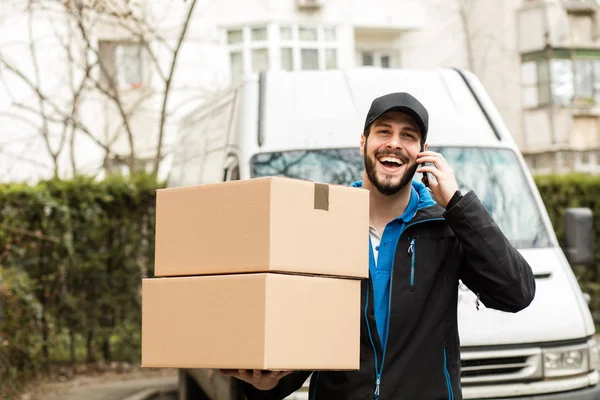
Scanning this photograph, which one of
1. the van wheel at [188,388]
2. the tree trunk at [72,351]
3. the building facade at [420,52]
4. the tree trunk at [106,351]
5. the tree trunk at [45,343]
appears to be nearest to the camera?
the van wheel at [188,388]

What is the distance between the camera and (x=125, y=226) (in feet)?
35.9

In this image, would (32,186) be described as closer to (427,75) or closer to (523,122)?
(427,75)

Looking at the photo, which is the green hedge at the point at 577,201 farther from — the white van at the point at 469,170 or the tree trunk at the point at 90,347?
the white van at the point at 469,170

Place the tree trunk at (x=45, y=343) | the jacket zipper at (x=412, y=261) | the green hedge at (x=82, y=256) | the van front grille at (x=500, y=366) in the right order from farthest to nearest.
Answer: the tree trunk at (x=45, y=343), the green hedge at (x=82, y=256), the van front grille at (x=500, y=366), the jacket zipper at (x=412, y=261)

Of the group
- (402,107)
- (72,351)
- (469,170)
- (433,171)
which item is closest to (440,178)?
(433,171)

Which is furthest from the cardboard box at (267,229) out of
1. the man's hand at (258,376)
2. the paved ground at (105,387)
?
the paved ground at (105,387)

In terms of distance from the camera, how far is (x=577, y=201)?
13.5 metres

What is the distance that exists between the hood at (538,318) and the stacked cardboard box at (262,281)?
229 cm

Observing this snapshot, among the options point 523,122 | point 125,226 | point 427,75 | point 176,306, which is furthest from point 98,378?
point 523,122

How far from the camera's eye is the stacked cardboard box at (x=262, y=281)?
3031mm

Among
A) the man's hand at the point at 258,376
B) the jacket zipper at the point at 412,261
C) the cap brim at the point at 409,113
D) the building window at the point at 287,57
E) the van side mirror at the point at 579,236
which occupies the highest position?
the building window at the point at 287,57

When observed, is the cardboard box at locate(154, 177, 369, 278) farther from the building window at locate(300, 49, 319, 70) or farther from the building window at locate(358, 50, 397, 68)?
the building window at locate(358, 50, 397, 68)

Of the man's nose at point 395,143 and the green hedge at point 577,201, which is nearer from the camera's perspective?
the man's nose at point 395,143

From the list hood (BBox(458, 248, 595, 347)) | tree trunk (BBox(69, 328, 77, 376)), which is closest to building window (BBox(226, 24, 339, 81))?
tree trunk (BBox(69, 328, 77, 376))
